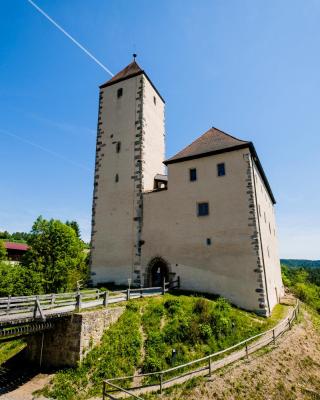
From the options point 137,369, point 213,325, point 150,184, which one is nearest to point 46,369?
point 137,369

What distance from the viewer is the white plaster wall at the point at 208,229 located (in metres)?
17.3

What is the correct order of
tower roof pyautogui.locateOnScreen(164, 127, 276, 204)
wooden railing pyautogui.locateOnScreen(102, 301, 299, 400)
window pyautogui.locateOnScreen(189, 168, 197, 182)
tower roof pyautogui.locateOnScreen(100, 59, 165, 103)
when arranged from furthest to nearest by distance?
1. tower roof pyautogui.locateOnScreen(100, 59, 165, 103)
2. window pyautogui.locateOnScreen(189, 168, 197, 182)
3. tower roof pyautogui.locateOnScreen(164, 127, 276, 204)
4. wooden railing pyautogui.locateOnScreen(102, 301, 299, 400)

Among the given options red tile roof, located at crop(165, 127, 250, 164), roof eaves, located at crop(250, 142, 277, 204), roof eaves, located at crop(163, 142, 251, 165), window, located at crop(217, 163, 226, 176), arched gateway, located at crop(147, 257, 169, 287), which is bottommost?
arched gateway, located at crop(147, 257, 169, 287)

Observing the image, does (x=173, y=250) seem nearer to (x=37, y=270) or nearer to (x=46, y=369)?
(x=46, y=369)

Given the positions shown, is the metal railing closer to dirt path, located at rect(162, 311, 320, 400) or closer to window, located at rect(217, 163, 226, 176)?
dirt path, located at rect(162, 311, 320, 400)

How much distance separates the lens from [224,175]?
63.1 feet

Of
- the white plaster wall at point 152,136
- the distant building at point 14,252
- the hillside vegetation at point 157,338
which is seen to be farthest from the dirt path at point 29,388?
the distant building at point 14,252

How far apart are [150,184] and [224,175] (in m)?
6.59

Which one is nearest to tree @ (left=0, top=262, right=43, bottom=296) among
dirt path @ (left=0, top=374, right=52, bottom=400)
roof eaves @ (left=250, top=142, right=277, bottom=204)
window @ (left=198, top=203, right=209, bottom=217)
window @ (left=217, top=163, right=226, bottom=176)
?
dirt path @ (left=0, top=374, right=52, bottom=400)

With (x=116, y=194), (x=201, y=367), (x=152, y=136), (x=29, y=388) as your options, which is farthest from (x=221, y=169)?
(x=29, y=388)

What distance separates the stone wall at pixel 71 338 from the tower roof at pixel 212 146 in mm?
12821

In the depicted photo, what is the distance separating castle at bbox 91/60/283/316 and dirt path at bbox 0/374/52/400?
972 centimetres

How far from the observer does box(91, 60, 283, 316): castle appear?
17594 mm

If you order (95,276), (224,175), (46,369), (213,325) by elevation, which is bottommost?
(46,369)
